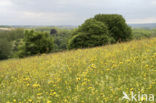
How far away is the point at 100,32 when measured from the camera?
3209cm

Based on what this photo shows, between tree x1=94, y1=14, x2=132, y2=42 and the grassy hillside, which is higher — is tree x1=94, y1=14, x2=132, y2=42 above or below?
above

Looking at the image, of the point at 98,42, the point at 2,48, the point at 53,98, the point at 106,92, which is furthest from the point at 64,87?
the point at 2,48

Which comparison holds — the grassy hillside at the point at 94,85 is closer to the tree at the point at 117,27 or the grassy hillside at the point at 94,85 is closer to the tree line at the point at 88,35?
the tree line at the point at 88,35

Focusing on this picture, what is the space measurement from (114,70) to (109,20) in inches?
1251


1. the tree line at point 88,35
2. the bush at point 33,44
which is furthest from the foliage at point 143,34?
the bush at point 33,44

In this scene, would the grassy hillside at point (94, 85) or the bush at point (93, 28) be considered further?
the bush at point (93, 28)

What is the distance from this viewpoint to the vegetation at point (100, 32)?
1223 inches

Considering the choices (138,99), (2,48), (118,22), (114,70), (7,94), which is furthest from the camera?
(2,48)

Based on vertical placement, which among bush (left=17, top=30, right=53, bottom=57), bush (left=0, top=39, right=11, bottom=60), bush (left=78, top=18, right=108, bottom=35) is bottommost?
bush (left=0, top=39, right=11, bottom=60)

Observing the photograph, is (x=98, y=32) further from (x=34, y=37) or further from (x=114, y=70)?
(x=114, y=70)

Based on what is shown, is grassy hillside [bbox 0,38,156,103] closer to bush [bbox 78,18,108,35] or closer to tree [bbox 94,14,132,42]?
bush [bbox 78,18,108,35]

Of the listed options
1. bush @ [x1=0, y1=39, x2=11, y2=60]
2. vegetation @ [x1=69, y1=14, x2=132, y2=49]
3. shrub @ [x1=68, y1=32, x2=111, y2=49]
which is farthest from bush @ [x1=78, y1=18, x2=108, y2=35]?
bush @ [x1=0, y1=39, x2=11, y2=60]

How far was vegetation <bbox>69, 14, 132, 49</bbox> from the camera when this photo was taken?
102ft

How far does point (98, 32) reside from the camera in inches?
1252
